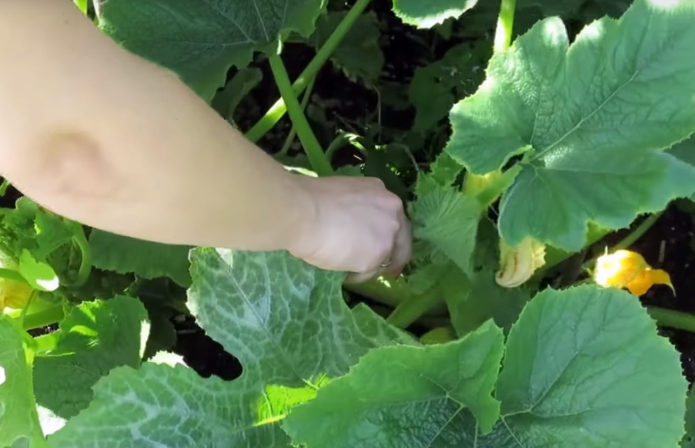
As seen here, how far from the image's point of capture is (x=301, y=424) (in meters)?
0.88

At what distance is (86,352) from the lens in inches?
49.4

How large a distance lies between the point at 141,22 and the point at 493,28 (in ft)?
1.98

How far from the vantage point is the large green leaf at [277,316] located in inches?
42.8

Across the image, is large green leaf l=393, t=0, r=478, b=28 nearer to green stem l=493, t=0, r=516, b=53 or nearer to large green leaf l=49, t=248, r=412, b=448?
green stem l=493, t=0, r=516, b=53

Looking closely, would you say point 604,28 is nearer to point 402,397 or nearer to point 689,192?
point 689,192

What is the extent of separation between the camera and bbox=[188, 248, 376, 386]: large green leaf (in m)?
1.09

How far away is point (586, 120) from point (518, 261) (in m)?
0.24

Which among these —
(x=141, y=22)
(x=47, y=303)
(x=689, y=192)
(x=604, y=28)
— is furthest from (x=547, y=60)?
(x=47, y=303)

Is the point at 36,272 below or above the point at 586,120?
below

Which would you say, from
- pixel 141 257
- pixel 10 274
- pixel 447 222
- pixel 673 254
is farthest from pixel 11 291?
pixel 673 254

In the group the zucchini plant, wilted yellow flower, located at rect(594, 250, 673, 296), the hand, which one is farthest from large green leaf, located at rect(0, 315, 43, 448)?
wilted yellow flower, located at rect(594, 250, 673, 296)

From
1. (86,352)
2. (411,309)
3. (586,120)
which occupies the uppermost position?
(586,120)

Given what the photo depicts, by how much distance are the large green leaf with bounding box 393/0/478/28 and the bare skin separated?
25 centimetres

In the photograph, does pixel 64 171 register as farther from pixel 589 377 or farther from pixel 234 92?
pixel 234 92
